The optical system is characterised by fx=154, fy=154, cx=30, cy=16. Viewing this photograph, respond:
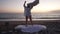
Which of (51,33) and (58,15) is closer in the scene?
(51,33)

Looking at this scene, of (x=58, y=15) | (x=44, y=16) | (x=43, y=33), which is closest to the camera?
(x=43, y=33)

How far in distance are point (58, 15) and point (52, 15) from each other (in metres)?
0.42

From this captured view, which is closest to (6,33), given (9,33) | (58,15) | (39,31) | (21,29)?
(9,33)

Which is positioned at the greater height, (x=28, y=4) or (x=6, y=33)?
(x=28, y=4)

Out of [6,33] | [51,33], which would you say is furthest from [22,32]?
[51,33]

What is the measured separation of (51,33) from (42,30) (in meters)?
0.17

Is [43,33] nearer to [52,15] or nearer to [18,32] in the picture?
[18,32]

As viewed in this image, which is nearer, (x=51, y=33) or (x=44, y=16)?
(x=51, y=33)

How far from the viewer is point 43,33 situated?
2678 mm

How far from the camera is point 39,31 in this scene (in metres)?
2.72

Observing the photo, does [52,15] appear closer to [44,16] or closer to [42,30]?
[44,16]

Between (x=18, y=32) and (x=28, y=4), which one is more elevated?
(x=28, y=4)

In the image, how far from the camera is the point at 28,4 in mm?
2844

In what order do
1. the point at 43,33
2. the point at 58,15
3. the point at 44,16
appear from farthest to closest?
the point at 44,16 → the point at 58,15 → the point at 43,33
